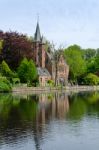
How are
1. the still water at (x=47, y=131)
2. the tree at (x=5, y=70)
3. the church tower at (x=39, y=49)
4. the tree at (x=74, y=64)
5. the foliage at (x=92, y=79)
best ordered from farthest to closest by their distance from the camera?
the tree at (x=74, y=64)
the foliage at (x=92, y=79)
the church tower at (x=39, y=49)
the tree at (x=5, y=70)
the still water at (x=47, y=131)

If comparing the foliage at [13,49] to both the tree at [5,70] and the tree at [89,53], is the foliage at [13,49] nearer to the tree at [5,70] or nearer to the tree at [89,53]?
the tree at [5,70]

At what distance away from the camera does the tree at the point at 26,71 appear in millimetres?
80438

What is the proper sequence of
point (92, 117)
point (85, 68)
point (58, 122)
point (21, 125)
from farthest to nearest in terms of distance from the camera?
point (85, 68) < point (92, 117) < point (58, 122) < point (21, 125)

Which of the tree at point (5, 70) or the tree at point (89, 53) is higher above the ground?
the tree at point (89, 53)

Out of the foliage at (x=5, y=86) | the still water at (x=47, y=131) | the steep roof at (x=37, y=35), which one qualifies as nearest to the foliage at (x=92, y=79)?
the steep roof at (x=37, y=35)

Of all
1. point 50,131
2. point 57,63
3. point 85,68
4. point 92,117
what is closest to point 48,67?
point 57,63

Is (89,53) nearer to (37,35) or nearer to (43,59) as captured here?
(43,59)

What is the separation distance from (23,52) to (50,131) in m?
58.8

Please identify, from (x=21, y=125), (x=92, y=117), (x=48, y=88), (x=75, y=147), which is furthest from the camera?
(x=48, y=88)

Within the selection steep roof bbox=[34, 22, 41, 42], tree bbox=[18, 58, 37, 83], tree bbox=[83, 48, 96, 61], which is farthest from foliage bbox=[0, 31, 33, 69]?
tree bbox=[83, 48, 96, 61]

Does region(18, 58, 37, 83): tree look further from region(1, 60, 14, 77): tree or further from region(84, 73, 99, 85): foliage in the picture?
region(84, 73, 99, 85): foliage

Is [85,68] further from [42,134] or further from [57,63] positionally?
[42,134]

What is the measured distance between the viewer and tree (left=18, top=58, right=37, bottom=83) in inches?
3167

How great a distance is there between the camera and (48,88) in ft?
278
